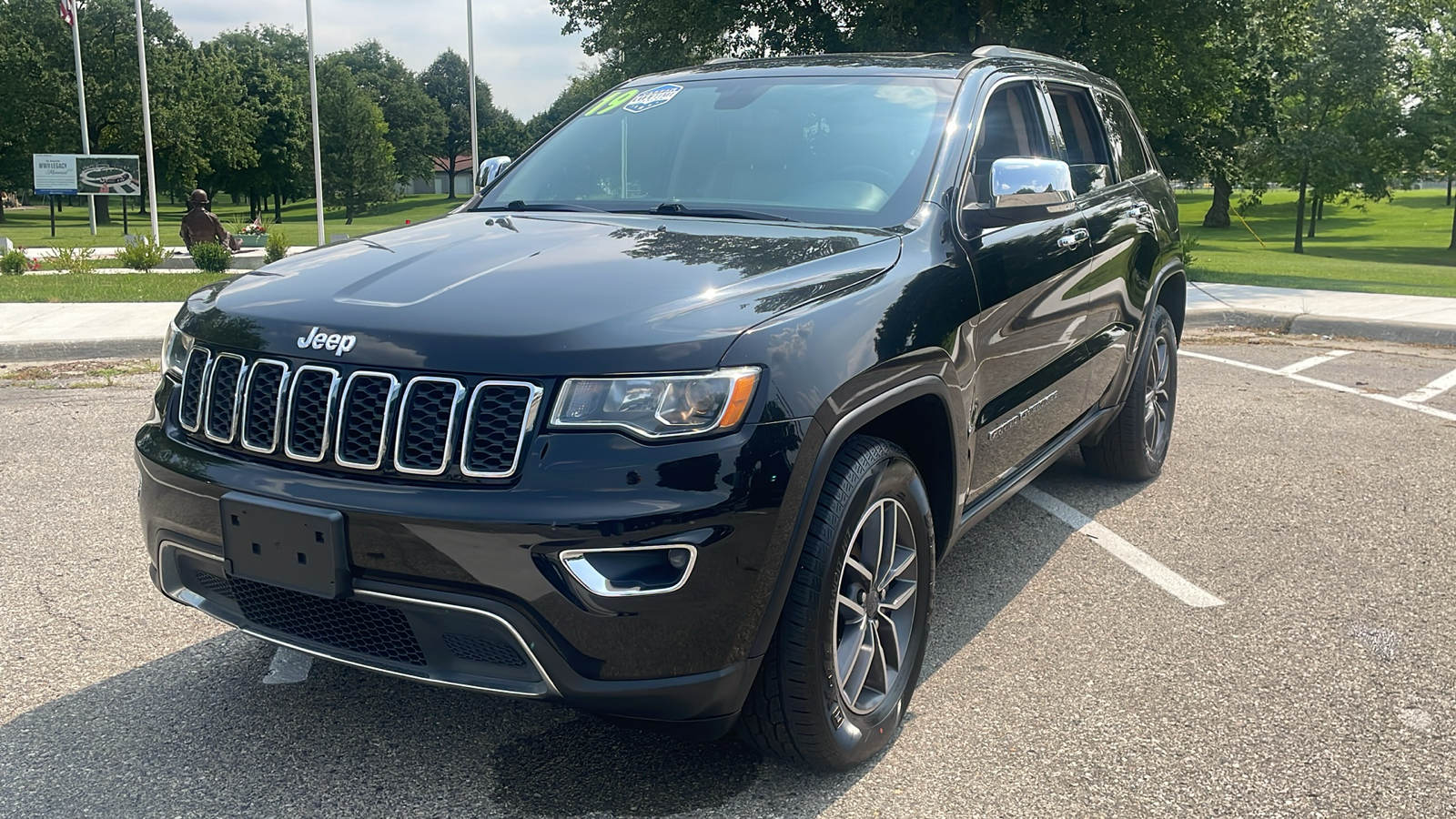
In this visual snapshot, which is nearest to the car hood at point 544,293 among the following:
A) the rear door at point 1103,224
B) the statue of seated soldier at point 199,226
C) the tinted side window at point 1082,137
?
the rear door at point 1103,224

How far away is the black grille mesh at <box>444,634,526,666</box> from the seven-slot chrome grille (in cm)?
35

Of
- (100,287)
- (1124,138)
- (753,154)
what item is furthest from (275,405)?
(100,287)

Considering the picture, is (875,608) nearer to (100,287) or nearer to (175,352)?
(175,352)

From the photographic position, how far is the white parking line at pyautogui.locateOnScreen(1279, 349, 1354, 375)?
9422 mm

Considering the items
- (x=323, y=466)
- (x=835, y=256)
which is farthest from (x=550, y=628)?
(x=835, y=256)

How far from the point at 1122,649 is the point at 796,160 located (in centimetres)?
190

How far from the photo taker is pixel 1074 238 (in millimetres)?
4410

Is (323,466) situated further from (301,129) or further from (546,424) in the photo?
(301,129)

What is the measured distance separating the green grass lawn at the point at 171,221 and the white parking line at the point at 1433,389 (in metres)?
23.3

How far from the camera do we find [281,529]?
2602mm

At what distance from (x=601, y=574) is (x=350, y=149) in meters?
78.9

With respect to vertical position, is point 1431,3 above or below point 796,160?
above

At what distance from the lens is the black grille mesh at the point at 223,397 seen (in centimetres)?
282

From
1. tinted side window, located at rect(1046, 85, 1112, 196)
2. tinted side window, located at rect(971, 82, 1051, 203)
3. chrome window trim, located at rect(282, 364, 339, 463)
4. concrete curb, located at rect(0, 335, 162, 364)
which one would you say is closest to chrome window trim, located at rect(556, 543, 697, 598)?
chrome window trim, located at rect(282, 364, 339, 463)
